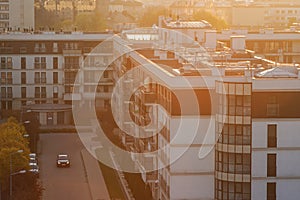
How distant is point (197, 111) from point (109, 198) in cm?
460

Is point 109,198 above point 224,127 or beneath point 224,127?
beneath

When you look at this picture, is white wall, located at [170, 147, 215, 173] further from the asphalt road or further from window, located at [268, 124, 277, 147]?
the asphalt road

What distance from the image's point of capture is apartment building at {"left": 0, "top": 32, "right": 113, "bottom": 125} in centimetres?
2909

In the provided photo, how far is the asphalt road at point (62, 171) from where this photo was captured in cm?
1806

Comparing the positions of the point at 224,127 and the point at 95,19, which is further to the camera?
the point at 95,19

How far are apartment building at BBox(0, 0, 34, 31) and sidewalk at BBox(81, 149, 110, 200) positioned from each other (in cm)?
2323

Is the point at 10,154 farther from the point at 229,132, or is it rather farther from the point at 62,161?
the point at 229,132

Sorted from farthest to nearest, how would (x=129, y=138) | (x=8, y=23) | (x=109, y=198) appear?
(x=8, y=23), (x=129, y=138), (x=109, y=198)

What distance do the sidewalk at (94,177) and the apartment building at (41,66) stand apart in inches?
254

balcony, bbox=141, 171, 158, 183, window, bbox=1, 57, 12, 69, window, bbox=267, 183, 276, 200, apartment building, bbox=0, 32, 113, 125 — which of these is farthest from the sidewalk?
window, bbox=1, 57, 12, 69

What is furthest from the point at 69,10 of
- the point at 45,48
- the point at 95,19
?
Answer: the point at 45,48

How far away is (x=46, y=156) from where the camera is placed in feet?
73.1

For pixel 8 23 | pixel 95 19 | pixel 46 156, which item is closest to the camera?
pixel 46 156

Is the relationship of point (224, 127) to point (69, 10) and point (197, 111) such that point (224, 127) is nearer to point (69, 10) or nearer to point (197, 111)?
point (197, 111)
